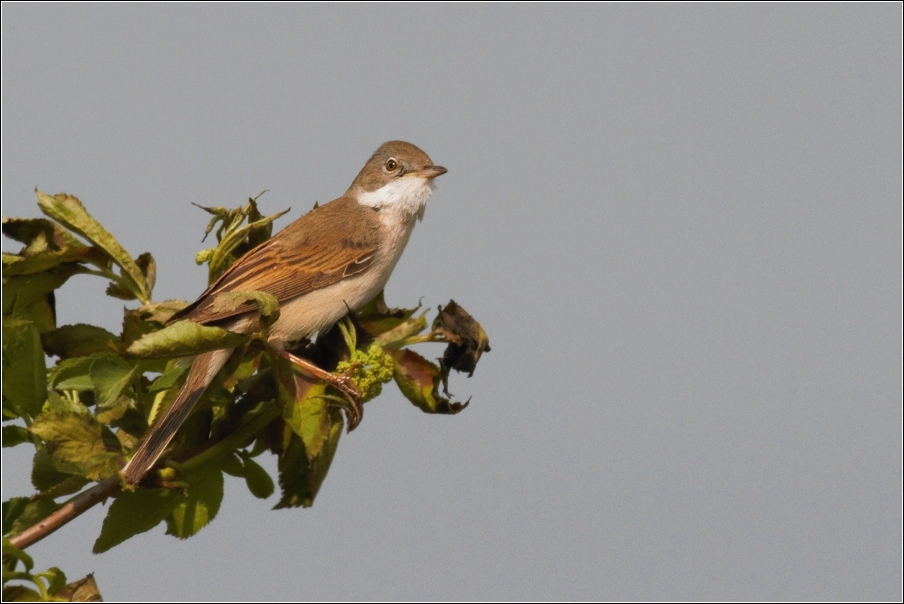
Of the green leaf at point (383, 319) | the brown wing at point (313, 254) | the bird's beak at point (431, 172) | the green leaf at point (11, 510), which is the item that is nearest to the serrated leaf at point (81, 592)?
the green leaf at point (11, 510)

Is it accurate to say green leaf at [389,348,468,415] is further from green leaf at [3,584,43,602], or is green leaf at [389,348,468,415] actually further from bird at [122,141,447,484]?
green leaf at [3,584,43,602]

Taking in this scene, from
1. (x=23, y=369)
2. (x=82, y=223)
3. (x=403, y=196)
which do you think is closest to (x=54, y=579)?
(x=23, y=369)

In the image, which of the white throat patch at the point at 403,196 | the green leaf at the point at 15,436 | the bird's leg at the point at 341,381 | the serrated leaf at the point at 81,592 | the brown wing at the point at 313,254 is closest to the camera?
the serrated leaf at the point at 81,592

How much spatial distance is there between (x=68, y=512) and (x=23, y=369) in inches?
18.8

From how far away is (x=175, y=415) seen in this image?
3299mm

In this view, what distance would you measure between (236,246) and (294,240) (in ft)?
4.21

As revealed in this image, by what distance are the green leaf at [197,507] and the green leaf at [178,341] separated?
718mm

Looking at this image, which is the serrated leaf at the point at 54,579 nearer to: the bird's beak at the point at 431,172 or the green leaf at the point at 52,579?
the green leaf at the point at 52,579

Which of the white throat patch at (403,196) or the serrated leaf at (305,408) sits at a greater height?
the white throat patch at (403,196)

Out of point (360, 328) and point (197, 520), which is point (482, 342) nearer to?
point (360, 328)

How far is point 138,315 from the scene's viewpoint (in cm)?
366

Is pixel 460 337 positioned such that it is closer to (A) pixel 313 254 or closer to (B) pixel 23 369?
(B) pixel 23 369

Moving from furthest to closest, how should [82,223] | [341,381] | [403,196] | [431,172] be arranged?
[431,172], [403,196], [82,223], [341,381]

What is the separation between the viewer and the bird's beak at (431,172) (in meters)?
5.90
